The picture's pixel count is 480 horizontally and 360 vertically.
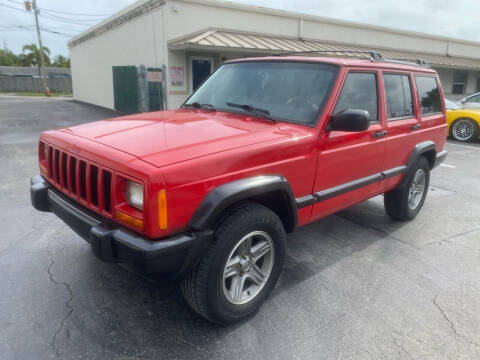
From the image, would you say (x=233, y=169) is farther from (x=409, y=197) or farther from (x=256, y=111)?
(x=409, y=197)

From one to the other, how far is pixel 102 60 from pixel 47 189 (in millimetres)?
18811

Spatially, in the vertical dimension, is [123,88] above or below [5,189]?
above

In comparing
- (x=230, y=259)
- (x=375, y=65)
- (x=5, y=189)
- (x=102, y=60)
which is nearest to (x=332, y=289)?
(x=230, y=259)

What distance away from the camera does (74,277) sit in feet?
10.6

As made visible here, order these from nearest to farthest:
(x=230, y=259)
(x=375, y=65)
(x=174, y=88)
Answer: (x=230, y=259)
(x=375, y=65)
(x=174, y=88)

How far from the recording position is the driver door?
10.4 ft

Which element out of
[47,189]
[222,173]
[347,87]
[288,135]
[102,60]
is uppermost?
[102,60]

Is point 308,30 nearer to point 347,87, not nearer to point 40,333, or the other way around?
point 347,87

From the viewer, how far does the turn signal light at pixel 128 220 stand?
86.2 inches

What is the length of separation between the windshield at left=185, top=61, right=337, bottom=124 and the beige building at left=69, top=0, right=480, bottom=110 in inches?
236

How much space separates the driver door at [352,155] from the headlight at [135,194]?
60.0 inches

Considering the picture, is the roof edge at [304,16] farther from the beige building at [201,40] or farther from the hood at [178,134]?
the hood at [178,134]

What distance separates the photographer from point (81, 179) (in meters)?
2.59

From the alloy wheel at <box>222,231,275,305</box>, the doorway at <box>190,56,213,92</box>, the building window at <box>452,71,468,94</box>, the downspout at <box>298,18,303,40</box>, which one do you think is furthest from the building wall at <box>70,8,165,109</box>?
the building window at <box>452,71,468,94</box>
